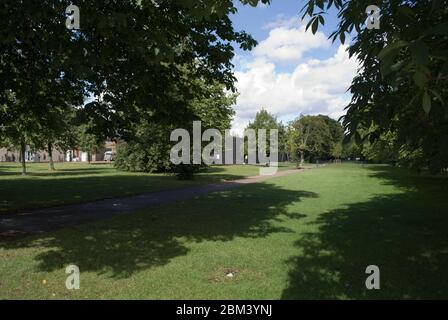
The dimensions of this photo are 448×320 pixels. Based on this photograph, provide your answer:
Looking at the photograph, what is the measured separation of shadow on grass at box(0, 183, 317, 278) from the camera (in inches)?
295

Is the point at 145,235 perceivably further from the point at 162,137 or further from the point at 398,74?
the point at 162,137

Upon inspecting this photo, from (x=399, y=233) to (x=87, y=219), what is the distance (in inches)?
303

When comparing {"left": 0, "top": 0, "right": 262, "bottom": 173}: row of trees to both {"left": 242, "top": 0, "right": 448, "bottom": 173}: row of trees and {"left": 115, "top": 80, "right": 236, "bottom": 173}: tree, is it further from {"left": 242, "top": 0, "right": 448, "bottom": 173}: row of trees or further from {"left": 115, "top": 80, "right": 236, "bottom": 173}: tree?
{"left": 115, "top": 80, "right": 236, "bottom": 173}: tree

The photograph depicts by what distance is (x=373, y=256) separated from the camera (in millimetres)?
8008

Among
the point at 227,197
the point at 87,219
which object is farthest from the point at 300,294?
the point at 227,197

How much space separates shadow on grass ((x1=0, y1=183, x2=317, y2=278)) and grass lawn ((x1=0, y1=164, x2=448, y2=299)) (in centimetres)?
2

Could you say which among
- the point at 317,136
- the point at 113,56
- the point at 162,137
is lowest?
the point at 162,137

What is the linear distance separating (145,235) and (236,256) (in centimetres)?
265

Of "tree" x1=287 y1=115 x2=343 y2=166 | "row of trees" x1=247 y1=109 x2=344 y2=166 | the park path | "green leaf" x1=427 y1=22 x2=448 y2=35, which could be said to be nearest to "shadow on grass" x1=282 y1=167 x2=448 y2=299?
"green leaf" x1=427 y1=22 x2=448 y2=35

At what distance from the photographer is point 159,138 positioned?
107ft

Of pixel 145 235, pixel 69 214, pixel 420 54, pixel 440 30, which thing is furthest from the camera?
pixel 69 214

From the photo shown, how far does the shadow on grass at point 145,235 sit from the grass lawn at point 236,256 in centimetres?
2

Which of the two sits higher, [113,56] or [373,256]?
[113,56]

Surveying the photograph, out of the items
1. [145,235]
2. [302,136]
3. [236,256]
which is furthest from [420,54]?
[302,136]
